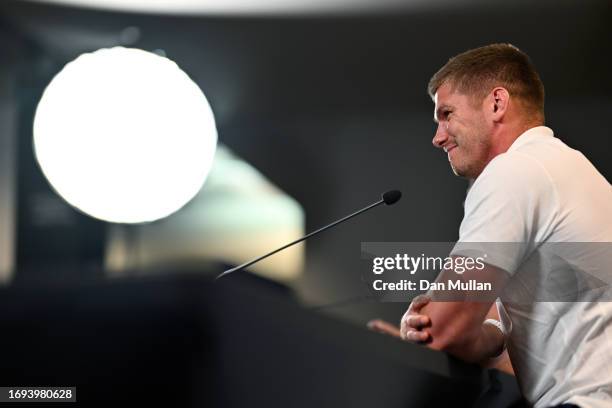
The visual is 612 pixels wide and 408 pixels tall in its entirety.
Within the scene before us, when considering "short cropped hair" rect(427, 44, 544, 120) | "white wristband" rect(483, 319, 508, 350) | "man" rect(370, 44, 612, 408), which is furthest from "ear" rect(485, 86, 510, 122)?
"white wristband" rect(483, 319, 508, 350)

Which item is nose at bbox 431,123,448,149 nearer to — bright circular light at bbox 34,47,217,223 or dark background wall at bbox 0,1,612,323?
dark background wall at bbox 0,1,612,323

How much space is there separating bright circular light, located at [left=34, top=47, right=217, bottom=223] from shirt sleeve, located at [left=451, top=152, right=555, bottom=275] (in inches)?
75.0

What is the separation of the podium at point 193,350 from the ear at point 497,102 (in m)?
0.53

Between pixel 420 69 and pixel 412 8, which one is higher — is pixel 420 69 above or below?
below

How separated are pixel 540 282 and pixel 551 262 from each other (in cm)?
3

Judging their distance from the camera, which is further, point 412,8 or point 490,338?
point 412,8

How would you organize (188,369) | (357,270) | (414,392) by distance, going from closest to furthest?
(188,369), (414,392), (357,270)

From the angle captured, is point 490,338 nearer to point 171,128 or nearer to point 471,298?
point 471,298

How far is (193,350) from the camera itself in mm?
724

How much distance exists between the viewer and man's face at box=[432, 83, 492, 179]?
1.28m

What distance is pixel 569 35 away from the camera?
8.59 ft

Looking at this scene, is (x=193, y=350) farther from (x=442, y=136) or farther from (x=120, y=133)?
(x=120, y=133)

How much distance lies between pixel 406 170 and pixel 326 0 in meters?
0.70

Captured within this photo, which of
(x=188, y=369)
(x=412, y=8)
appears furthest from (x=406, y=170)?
(x=188, y=369)
